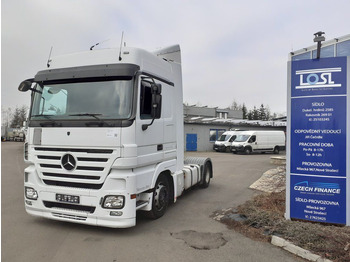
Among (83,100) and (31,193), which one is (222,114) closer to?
(83,100)

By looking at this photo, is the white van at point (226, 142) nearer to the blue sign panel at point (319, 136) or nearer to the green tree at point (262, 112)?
the blue sign panel at point (319, 136)

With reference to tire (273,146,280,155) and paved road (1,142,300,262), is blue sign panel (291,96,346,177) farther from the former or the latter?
tire (273,146,280,155)

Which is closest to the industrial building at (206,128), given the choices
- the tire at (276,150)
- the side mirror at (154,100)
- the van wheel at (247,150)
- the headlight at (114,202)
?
the van wheel at (247,150)

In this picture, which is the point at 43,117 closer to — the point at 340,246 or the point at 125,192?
the point at 125,192

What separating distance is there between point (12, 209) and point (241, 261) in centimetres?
559

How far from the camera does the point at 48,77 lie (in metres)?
5.15

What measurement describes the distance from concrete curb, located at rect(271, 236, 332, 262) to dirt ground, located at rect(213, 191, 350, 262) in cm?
11

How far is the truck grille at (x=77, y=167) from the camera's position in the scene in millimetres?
4582

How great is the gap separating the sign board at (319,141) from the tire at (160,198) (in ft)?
8.33

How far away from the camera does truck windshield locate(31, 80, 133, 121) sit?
4.66 meters

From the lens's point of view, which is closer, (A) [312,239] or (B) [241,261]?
(B) [241,261]

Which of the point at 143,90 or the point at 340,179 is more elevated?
the point at 143,90

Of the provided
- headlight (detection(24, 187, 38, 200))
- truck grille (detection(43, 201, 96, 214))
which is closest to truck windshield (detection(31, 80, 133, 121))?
headlight (detection(24, 187, 38, 200))

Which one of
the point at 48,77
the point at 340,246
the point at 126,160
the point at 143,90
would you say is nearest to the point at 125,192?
the point at 126,160
